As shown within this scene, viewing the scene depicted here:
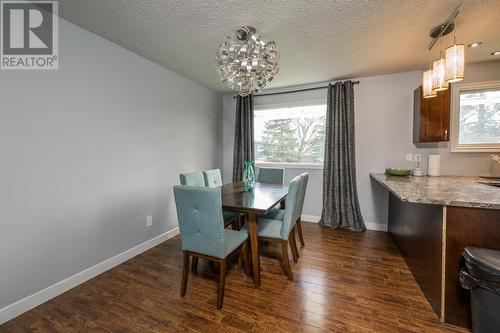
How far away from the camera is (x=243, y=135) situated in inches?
157

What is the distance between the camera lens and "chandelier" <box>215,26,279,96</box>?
5.82ft

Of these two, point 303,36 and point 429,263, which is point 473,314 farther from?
point 303,36

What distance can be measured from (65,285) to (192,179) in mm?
1464

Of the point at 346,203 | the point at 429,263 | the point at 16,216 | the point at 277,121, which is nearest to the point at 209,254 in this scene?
the point at 16,216

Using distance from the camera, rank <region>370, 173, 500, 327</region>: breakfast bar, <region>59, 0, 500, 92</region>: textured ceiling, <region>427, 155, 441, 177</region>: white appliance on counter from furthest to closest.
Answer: <region>427, 155, 441, 177</region>: white appliance on counter < <region>59, 0, 500, 92</region>: textured ceiling < <region>370, 173, 500, 327</region>: breakfast bar

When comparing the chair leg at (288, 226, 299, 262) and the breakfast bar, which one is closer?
the breakfast bar

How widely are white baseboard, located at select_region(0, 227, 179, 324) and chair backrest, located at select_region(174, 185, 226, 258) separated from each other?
118 cm

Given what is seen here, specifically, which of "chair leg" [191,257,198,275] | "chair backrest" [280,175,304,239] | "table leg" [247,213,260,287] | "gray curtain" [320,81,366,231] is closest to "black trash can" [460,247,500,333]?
"chair backrest" [280,175,304,239]

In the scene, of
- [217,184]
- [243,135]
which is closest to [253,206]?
[217,184]

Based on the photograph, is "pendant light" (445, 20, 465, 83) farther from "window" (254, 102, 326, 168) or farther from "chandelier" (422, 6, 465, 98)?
"window" (254, 102, 326, 168)

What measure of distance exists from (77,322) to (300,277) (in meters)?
1.83

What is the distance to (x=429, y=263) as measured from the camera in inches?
67.7

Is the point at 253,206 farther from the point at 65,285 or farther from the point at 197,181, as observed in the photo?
the point at 65,285

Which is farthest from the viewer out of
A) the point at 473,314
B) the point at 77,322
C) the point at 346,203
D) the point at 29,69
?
the point at 346,203
